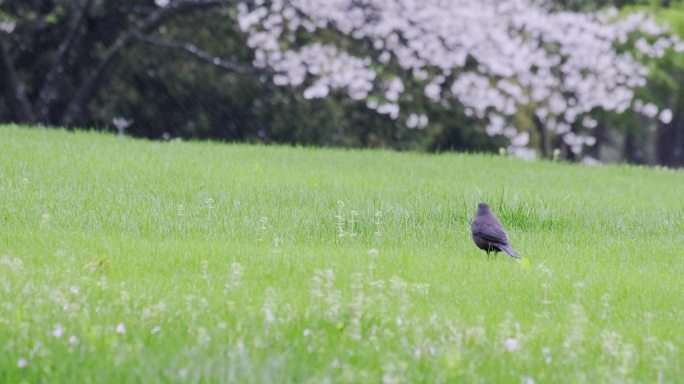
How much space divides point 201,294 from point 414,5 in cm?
1604

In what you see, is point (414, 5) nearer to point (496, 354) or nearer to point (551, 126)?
point (551, 126)

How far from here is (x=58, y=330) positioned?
552 cm

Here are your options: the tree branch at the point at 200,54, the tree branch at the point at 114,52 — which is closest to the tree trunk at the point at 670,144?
the tree branch at the point at 200,54

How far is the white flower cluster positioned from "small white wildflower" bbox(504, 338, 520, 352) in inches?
646

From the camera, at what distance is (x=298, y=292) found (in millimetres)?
6914

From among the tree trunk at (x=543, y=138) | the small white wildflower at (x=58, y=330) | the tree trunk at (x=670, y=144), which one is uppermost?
the small white wildflower at (x=58, y=330)

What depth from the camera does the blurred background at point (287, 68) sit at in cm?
2228

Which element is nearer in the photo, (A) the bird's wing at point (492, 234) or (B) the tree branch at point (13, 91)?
(A) the bird's wing at point (492, 234)

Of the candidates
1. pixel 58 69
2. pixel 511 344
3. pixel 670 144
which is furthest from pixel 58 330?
pixel 670 144

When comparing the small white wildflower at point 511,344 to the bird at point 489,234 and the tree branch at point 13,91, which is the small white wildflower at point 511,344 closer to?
the bird at point 489,234

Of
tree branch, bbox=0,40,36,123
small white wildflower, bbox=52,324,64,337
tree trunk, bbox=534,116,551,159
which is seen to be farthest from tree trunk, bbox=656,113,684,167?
small white wildflower, bbox=52,324,64,337

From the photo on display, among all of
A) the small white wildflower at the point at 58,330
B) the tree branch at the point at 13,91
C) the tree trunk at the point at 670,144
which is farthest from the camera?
the tree trunk at the point at 670,144

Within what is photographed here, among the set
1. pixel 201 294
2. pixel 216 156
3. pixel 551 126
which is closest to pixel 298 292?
pixel 201 294

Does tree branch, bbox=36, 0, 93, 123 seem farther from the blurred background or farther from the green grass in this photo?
the green grass
